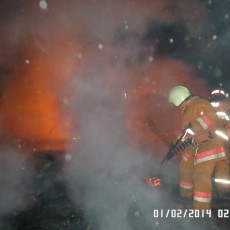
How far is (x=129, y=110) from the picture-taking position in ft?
29.9

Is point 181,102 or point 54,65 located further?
point 54,65

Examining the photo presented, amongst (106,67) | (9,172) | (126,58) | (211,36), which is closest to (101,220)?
(9,172)

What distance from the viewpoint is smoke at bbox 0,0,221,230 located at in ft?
27.7

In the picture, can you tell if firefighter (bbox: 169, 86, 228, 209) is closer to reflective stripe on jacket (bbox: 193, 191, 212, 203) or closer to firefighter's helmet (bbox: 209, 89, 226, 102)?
reflective stripe on jacket (bbox: 193, 191, 212, 203)

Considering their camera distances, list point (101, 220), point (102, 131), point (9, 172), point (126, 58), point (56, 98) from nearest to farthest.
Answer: point (101, 220), point (9, 172), point (102, 131), point (126, 58), point (56, 98)

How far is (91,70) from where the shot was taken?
363 inches

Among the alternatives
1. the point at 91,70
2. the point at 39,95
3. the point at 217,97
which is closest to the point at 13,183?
the point at 217,97

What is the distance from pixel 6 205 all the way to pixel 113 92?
5389 millimetres

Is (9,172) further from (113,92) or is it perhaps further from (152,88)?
(152,88)

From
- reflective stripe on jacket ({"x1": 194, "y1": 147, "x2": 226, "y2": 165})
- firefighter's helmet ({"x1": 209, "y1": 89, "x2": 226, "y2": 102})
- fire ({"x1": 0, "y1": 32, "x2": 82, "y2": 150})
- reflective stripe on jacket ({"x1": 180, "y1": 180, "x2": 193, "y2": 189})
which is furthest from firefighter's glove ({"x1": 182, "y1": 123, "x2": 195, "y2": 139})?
fire ({"x1": 0, "y1": 32, "x2": 82, "y2": 150})

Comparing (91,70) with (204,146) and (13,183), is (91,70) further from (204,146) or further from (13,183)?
(204,146)
